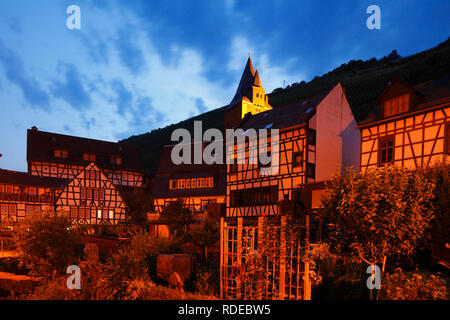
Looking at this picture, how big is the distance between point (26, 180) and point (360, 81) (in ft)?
244

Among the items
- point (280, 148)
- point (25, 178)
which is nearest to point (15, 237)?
point (280, 148)

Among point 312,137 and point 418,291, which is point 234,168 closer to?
point 312,137

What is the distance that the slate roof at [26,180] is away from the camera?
131 feet

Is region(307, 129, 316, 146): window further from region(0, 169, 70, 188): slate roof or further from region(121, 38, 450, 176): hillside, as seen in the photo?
region(121, 38, 450, 176): hillside

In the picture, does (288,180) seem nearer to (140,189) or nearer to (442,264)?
(442,264)

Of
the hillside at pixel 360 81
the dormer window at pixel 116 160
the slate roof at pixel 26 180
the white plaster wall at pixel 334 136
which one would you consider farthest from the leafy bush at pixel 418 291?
the hillside at pixel 360 81

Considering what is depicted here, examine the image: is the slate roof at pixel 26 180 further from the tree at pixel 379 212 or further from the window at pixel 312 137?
the tree at pixel 379 212

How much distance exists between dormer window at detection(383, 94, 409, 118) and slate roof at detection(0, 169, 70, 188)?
37486mm

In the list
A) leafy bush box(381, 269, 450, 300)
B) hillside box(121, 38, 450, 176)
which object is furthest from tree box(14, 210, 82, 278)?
hillside box(121, 38, 450, 176)

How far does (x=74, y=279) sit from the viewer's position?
389 inches

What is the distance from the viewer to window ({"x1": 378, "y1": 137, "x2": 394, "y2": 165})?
20264mm

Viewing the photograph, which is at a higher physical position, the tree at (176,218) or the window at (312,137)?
the window at (312,137)

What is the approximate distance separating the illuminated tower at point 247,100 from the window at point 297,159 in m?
14.3
